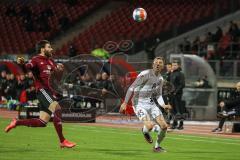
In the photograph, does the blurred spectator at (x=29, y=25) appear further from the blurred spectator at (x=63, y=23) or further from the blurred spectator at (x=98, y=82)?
the blurred spectator at (x=98, y=82)

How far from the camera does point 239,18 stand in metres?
34.9

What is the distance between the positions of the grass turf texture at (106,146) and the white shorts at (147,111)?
0.71 meters

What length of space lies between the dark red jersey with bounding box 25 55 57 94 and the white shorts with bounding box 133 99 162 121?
190cm

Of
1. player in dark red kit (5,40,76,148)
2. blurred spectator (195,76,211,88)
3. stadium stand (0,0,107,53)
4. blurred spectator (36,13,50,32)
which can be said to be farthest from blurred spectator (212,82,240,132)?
blurred spectator (36,13,50,32)

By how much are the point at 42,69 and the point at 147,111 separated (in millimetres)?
2292

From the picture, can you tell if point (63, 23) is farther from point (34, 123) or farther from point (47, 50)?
point (34, 123)

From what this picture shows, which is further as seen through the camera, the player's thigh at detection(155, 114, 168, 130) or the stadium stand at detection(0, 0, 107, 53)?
the stadium stand at detection(0, 0, 107, 53)

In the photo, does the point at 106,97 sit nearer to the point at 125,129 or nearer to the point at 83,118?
the point at 83,118

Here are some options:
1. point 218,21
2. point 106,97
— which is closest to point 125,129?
point 106,97

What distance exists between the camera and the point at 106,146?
15.7 metres

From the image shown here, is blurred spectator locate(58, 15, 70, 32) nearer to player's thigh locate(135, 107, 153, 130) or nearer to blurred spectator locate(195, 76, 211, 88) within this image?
blurred spectator locate(195, 76, 211, 88)

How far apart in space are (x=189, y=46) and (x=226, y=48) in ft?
5.20

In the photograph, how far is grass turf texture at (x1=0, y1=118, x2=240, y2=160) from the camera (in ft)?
43.9

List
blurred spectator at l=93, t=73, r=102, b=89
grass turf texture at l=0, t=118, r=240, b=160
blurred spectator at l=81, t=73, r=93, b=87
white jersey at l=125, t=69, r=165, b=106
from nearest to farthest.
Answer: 1. grass turf texture at l=0, t=118, r=240, b=160
2. white jersey at l=125, t=69, r=165, b=106
3. blurred spectator at l=93, t=73, r=102, b=89
4. blurred spectator at l=81, t=73, r=93, b=87
